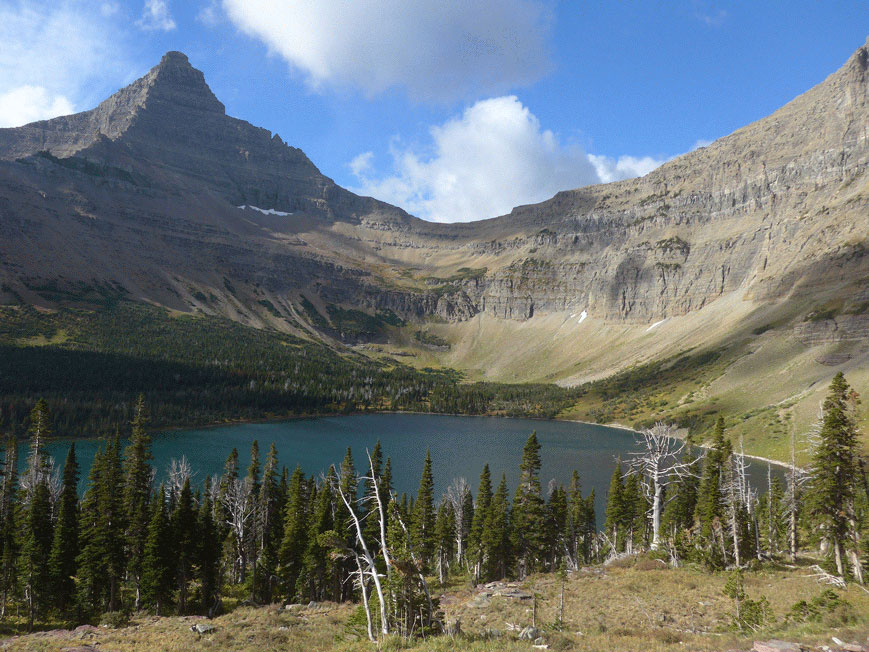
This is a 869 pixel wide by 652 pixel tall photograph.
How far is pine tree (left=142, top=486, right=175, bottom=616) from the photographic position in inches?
1529

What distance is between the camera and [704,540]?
40562 mm

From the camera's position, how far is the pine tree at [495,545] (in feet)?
171

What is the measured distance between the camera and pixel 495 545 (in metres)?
51.9

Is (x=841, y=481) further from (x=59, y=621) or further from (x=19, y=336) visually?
(x=19, y=336)

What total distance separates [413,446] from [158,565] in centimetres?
10158

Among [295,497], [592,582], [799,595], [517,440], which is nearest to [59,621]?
[295,497]

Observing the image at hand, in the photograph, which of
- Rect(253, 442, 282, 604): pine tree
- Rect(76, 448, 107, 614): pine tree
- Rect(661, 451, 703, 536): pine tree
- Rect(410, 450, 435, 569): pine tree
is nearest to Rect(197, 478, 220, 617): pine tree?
Rect(253, 442, 282, 604): pine tree

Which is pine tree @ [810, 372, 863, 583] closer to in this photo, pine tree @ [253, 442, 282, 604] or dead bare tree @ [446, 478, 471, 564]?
dead bare tree @ [446, 478, 471, 564]

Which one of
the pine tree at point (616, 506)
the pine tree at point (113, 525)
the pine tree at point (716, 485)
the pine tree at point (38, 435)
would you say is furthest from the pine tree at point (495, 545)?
the pine tree at point (38, 435)

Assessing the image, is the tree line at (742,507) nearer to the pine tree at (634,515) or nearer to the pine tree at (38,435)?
the pine tree at (634,515)

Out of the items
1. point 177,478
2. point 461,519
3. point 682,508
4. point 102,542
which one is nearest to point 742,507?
point 682,508

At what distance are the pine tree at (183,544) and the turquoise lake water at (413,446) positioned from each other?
159ft

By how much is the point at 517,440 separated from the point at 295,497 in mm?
114717

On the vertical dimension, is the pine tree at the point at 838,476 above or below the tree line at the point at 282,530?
above
